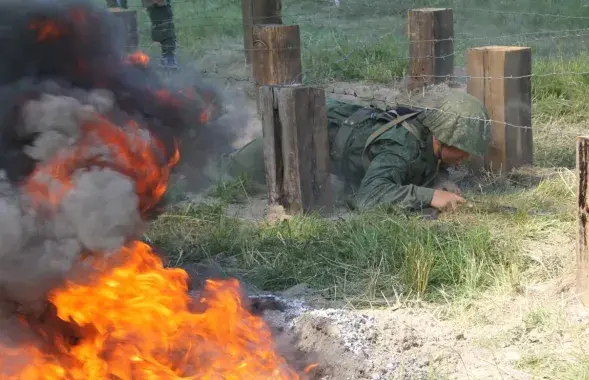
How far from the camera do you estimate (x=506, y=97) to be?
664 centimetres

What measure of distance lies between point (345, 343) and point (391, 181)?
214 cm

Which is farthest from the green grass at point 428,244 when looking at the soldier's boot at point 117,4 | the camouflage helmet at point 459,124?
the soldier's boot at point 117,4

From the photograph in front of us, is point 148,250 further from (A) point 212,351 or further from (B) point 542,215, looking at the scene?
(B) point 542,215

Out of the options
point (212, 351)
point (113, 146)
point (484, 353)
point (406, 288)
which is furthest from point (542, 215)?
point (113, 146)

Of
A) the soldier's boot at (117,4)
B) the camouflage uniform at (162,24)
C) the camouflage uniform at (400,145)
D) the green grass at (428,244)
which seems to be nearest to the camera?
the green grass at (428,244)

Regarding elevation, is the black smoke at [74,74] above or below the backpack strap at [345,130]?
above

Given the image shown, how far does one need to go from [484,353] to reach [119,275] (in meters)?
1.66

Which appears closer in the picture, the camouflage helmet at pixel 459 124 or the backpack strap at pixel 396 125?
the camouflage helmet at pixel 459 124

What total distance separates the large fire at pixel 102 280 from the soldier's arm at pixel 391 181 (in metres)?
1.99

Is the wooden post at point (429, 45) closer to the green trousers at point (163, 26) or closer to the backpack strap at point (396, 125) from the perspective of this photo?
the backpack strap at point (396, 125)

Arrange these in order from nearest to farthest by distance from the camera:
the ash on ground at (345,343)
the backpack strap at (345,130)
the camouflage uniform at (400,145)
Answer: the ash on ground at (345,343) → the camouflage uniform at (400,145) → the backpack strap at (345,130)

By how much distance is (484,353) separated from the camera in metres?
3.95

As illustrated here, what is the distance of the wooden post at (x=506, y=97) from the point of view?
663 centimetres

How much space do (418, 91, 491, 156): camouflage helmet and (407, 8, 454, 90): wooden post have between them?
70.0 inches
